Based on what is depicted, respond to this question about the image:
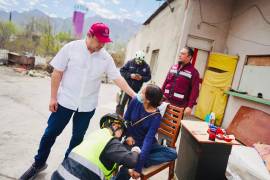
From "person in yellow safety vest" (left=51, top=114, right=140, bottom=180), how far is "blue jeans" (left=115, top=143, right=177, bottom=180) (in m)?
0.57

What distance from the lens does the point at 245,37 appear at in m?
6.78

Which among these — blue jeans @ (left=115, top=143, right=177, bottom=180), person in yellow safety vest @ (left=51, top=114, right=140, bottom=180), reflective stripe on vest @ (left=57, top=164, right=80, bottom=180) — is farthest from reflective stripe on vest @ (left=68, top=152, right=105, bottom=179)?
blue jeans @ (left=115, top=143, right=177, bottom=180)

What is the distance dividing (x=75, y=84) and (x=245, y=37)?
5911mm

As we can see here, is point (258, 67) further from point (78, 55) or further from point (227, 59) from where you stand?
point (78, 55)

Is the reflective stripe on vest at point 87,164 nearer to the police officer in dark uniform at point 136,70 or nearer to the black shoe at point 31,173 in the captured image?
the black shoe at point 31,173

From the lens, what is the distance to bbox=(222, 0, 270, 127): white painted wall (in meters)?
5.95

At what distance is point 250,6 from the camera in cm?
682

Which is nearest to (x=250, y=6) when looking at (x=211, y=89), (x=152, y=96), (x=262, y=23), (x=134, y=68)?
(x=262, y=23)

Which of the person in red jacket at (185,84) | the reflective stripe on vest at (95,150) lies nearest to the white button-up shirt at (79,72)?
the reflective stripe on vest at (95,150)

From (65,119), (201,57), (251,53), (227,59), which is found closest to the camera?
(65,119)

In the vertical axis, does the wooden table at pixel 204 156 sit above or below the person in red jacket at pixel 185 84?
below

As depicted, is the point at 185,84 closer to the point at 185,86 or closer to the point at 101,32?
the point at 185,86

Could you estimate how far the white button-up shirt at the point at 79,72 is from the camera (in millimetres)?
2557

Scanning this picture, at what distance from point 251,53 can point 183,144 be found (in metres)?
4.37
